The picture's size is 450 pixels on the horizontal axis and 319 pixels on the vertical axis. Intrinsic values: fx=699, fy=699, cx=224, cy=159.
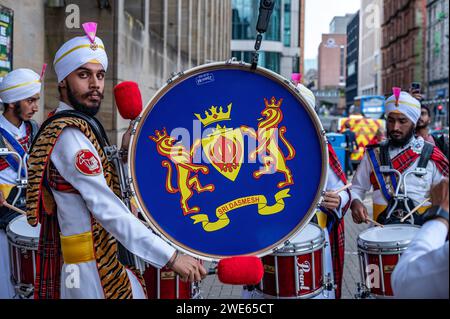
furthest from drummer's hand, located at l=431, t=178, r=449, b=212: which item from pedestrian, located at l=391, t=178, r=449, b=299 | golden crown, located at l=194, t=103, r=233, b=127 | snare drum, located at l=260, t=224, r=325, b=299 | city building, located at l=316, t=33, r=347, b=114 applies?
city building, located at l=316, t=33, r=347, b=114

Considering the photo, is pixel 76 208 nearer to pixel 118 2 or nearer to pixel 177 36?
pixel 118 2

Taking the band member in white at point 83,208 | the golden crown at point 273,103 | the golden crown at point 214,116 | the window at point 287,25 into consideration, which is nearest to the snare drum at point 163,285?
the band member in white at point 83,208

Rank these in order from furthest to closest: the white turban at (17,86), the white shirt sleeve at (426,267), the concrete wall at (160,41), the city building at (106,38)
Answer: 1. the concrete wall at (160,41)
2. the city building at (106,38)
3. the white turban at (17,86)
4. the white shirt sleeve at (426,267)

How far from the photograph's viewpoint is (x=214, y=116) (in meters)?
3.05

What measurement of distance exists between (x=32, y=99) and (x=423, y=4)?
74.2 m

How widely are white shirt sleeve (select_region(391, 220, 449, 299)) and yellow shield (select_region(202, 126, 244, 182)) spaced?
95cm

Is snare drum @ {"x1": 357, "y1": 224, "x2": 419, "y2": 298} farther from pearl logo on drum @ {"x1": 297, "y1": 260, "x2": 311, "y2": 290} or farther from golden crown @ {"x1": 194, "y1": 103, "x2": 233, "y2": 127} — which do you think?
golden crown @ {"x1": 194, "y1": 103, "x2": 233, "y2": 127}

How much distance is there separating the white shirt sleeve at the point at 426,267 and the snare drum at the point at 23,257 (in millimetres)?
2241

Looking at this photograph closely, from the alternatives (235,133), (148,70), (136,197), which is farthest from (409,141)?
(148,70)

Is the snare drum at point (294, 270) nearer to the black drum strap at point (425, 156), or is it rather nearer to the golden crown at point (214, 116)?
the golden crown at point (214, 116)

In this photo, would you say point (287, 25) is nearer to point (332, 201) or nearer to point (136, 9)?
point (136, 9)

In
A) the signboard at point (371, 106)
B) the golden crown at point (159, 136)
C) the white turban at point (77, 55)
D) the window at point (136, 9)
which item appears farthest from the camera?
the signboard at point (371, 106)

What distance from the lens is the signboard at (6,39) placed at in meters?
7.58

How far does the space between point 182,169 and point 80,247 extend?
556 mm
